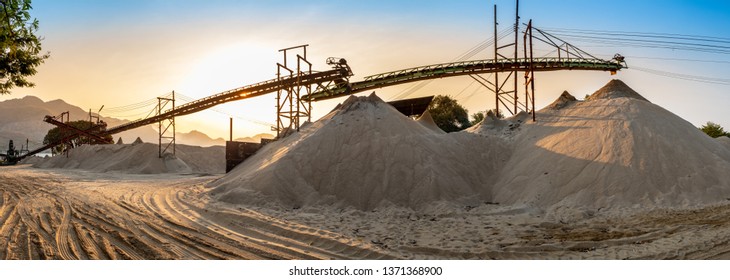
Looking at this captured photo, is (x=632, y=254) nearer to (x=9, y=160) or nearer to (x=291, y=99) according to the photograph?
(x=291, y=99)

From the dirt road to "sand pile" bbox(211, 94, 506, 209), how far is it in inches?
95.3

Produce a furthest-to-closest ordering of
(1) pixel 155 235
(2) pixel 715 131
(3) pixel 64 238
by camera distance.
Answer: (2) pixel 715 131, (1) pixel 155 235, (3) pixel 64 238

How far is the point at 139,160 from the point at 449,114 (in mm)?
31321

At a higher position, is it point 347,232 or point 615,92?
point 615,92

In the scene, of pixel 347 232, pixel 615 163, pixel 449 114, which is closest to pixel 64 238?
pixel 347 232

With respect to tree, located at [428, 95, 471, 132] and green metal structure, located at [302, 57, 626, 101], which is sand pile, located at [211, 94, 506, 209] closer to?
green metal structure, located at [302, 57, 626, 101]

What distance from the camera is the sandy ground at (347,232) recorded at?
6.55 metres

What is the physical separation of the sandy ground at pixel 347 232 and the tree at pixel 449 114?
28.6m

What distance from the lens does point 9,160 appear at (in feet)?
173

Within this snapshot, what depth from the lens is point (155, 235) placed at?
7.60 metres

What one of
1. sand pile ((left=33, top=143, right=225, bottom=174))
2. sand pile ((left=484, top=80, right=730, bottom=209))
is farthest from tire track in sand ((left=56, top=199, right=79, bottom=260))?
sand pile ((left=33, top=143, right=225, bottom=174))

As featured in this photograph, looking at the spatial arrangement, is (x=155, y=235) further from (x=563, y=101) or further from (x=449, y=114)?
(x=449, y=114)

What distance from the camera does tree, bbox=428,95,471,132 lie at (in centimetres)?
3944

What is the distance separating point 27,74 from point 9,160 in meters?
58.9
